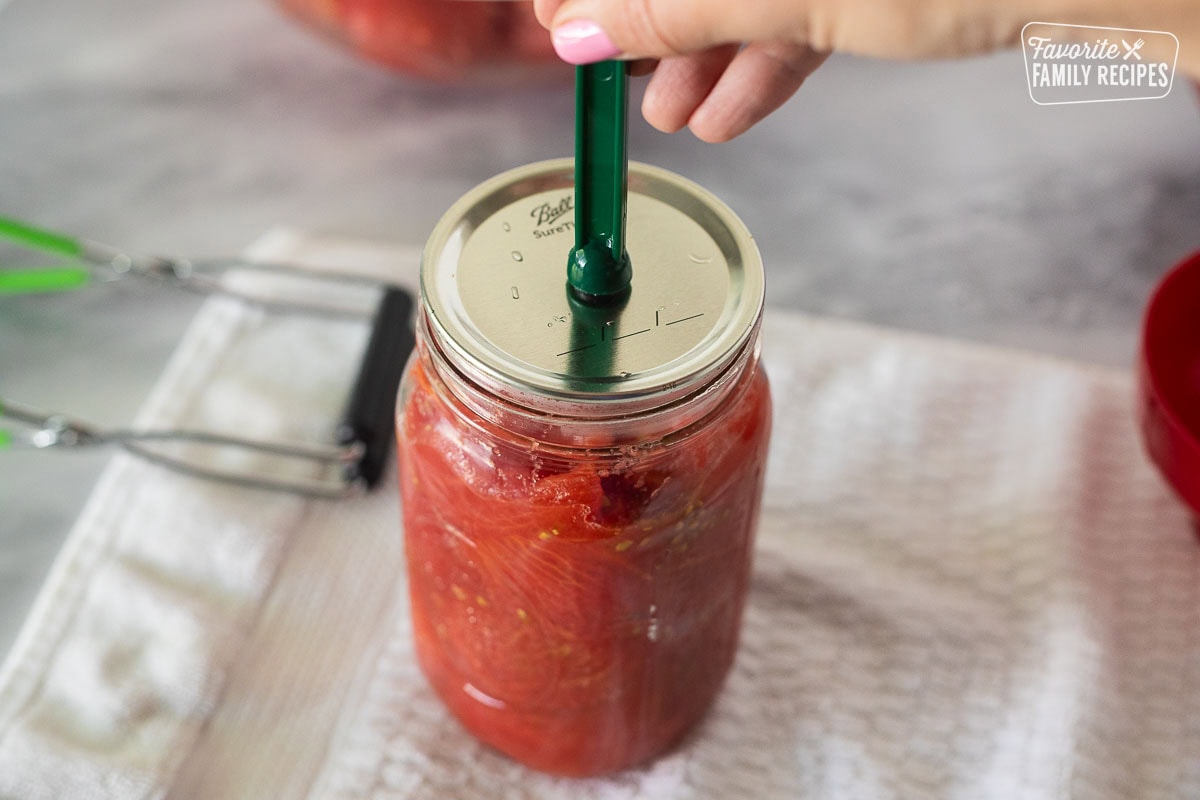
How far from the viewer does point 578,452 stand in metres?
0.45

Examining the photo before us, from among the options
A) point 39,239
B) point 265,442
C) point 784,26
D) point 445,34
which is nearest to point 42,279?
point 39,239

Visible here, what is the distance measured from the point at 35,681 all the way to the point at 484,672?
0.86 feet

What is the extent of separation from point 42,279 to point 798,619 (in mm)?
553

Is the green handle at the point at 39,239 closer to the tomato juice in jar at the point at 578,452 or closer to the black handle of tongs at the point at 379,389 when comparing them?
the black handle of tongs at the point at 379,389

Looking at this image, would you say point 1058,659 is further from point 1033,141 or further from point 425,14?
point 425,14

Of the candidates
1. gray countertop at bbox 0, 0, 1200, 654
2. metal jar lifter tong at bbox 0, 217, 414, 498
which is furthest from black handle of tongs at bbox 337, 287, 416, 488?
gray countertop at bbox 0, 0, 1200, 654

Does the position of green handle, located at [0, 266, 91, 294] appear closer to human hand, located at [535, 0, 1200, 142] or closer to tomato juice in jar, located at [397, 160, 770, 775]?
tomato juice in jar, located at [397, 160, 770, 775]

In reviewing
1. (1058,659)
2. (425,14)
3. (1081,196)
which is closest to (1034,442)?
(1058,659)

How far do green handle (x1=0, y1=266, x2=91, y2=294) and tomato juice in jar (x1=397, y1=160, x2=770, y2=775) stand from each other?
→ 0.36 meters

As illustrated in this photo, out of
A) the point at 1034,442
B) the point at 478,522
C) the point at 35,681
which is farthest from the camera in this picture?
the point at 1034,442

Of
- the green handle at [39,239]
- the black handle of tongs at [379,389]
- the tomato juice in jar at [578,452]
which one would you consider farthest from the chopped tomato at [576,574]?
the green handle at [39,239]

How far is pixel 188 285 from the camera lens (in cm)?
80

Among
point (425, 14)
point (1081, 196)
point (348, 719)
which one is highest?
point (425, 14)

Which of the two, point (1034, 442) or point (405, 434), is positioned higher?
point (405, 434)
